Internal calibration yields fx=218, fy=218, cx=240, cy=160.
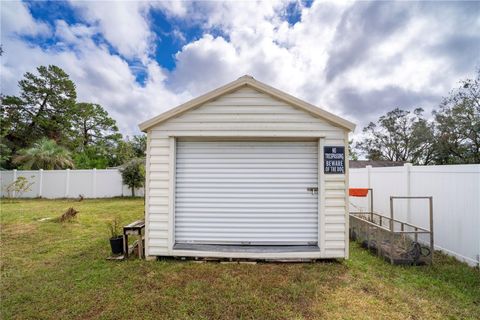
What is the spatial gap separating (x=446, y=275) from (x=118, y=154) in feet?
84.9

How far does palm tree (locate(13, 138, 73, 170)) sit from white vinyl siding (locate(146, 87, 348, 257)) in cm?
1512

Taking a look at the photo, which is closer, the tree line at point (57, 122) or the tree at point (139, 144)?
the tree line at point (57, 122)

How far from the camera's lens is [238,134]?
13.6 ft

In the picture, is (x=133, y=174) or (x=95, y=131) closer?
(x=133, y=174)

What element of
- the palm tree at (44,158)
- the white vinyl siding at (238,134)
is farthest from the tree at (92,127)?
the white vinyl siding at (238,134)

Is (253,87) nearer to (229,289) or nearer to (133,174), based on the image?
(229,289)

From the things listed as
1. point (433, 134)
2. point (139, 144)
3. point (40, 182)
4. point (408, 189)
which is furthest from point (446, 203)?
point (139, 144)

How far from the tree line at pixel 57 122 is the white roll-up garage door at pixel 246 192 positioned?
50.9 ft

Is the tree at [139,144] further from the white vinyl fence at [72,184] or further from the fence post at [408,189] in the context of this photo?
the fence post at [408,189]

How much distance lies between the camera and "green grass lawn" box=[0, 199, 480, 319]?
2707 mm

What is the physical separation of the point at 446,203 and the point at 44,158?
19912 mm

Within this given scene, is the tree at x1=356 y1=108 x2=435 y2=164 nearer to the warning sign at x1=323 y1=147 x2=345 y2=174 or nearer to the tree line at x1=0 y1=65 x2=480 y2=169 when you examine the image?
the tree line at x1=0 y1=65 x2=480 y2=169

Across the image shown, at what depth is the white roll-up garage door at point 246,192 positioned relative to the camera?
14.3ft

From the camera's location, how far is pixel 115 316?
8.58 ft
